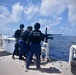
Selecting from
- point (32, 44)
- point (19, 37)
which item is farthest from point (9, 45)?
point (32, 44)

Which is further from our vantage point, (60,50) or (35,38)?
(60,50)

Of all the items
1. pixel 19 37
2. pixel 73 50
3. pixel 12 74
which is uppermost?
pixel 19 37

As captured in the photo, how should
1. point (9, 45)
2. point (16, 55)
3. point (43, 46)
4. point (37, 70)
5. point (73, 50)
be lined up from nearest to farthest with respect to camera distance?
→ point (37, 70), point (73, 50), point (43, 46), point (16, 55), point (9, 45)

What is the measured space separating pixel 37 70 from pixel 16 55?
10.9ft

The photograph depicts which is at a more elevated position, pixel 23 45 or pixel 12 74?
pixel 23 45

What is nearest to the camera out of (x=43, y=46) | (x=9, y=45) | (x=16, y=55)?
(x=43, y=46)

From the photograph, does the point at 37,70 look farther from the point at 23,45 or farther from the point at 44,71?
the point at 23,45

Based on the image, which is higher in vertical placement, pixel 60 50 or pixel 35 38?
pixel 35 38

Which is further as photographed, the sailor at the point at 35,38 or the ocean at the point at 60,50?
the ocean at the point at 60,50

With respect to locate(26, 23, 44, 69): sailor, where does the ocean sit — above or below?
below

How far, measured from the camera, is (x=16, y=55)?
964 cm

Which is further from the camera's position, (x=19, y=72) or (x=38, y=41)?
(x=38, y=41)

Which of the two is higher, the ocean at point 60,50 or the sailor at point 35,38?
the sailor at point 35,38

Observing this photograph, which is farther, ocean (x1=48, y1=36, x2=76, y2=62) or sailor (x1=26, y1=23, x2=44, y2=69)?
ocean (x1=48, y1=36, x2=76, y2=62)
